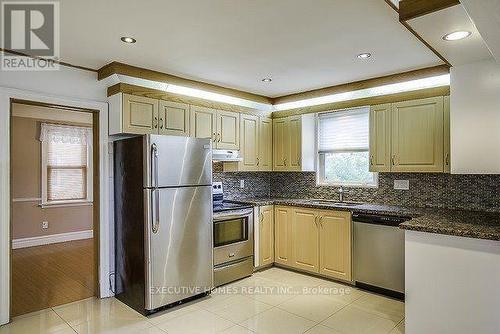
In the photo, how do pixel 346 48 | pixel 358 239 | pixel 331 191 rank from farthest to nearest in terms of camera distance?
pixel 331 191
pixel 358 239
pixel 346 48

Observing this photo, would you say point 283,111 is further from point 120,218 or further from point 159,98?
point 120,218

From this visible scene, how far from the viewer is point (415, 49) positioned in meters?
2.78

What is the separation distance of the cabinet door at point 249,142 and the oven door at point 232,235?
28.1 inches

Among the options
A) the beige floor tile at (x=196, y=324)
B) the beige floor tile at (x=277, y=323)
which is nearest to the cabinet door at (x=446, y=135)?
the beige floor tile at (x=277, y=323)

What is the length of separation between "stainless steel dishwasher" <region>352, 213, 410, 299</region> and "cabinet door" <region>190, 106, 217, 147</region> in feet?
6.34

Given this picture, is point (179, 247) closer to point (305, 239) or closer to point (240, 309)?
point (240, 309)

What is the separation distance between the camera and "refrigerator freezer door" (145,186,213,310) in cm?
297

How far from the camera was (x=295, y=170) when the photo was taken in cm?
448

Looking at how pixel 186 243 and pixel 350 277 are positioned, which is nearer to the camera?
pixel 186 243

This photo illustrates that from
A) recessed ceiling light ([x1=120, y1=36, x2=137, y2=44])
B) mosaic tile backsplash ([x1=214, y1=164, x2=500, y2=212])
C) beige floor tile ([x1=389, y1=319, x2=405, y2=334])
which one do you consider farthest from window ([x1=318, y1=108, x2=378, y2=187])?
recessed ceiling light ([x1=120, y1=36, x2=137, y2=44])

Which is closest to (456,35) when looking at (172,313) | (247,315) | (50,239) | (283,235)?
(247,315)

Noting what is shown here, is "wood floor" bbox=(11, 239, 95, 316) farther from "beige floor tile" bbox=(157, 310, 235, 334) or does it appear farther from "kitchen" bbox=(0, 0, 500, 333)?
"beige floor tile" bbox=(157, 310, 235, 334)

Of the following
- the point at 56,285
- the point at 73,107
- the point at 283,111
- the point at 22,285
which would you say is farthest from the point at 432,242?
→ the point at 22,285

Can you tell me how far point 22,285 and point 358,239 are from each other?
3.90 meters
